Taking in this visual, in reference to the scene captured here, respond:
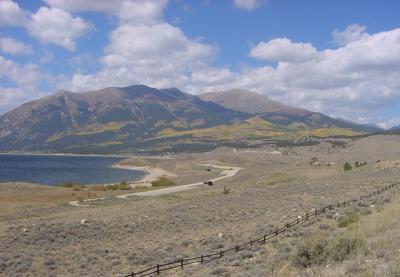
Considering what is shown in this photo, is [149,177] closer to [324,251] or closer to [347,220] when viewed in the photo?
[347,220]

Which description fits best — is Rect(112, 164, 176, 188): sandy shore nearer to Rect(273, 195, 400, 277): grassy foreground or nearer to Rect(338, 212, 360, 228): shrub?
Rect(338, 212, 360, 228): shrub

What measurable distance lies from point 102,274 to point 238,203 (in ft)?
81.6

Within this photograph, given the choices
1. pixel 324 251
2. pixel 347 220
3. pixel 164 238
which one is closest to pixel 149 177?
pixel 164 238

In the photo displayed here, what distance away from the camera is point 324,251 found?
50.0ft

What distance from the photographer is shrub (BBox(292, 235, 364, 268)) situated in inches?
592

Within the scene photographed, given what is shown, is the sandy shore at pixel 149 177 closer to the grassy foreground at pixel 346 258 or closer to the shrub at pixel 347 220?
the shrub at pixel 347 220

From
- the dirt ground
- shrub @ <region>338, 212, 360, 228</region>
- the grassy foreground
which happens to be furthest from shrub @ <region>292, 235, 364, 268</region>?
shrub @ <region>338, 212, 360, 228</region>

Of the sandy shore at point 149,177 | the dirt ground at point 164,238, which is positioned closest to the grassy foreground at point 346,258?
the dirt ground at point 164,238

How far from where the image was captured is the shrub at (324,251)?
49.3ft

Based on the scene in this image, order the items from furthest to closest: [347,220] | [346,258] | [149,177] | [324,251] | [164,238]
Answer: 1. [149,177]
2. [164,238]
3. [347,220]
4. [324,251]
5. [346,258]

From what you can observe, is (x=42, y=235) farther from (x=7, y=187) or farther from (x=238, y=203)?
(x=7, y=187)

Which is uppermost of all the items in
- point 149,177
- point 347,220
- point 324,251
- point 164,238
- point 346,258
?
point 324,251

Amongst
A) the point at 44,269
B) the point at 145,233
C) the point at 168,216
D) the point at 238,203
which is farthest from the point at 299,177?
the point at 44,269

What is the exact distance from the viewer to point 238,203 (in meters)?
46.9
